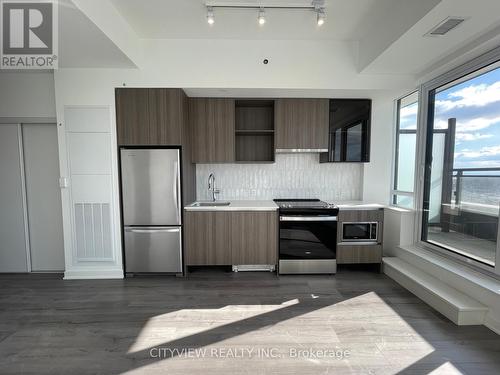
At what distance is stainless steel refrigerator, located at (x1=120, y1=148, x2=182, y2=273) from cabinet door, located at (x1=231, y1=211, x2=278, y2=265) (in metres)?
0.73

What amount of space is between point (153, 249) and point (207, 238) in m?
0.70

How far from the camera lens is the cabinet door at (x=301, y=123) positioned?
129 inches

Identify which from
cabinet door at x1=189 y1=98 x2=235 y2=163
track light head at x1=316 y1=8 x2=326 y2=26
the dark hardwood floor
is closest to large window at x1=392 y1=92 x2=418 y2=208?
the dark hardwood floor

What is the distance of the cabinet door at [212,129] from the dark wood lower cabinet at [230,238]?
824 millimetres

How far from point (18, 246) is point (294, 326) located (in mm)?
3790

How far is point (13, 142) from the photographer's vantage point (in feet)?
10.1

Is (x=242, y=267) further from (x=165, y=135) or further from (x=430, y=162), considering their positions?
(x=430, y=162)

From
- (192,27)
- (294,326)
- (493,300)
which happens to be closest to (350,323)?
(294,326)

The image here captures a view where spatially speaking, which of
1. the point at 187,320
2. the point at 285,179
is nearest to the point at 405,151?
the point at 285,179

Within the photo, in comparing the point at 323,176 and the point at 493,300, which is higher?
the point at 323,176

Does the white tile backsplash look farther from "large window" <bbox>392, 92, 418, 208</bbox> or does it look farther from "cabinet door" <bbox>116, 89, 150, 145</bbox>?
"cabinet door" <bbox>116, 89, 150, 145</bbox>

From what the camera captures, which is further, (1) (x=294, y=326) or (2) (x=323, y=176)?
(2) (x=323, y=176)

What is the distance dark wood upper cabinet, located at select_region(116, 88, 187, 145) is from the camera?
287 centimetres

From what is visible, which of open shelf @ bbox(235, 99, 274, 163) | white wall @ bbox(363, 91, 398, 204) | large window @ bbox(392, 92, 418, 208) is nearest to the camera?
large window @ bbox(392, 92, 418, 208)
